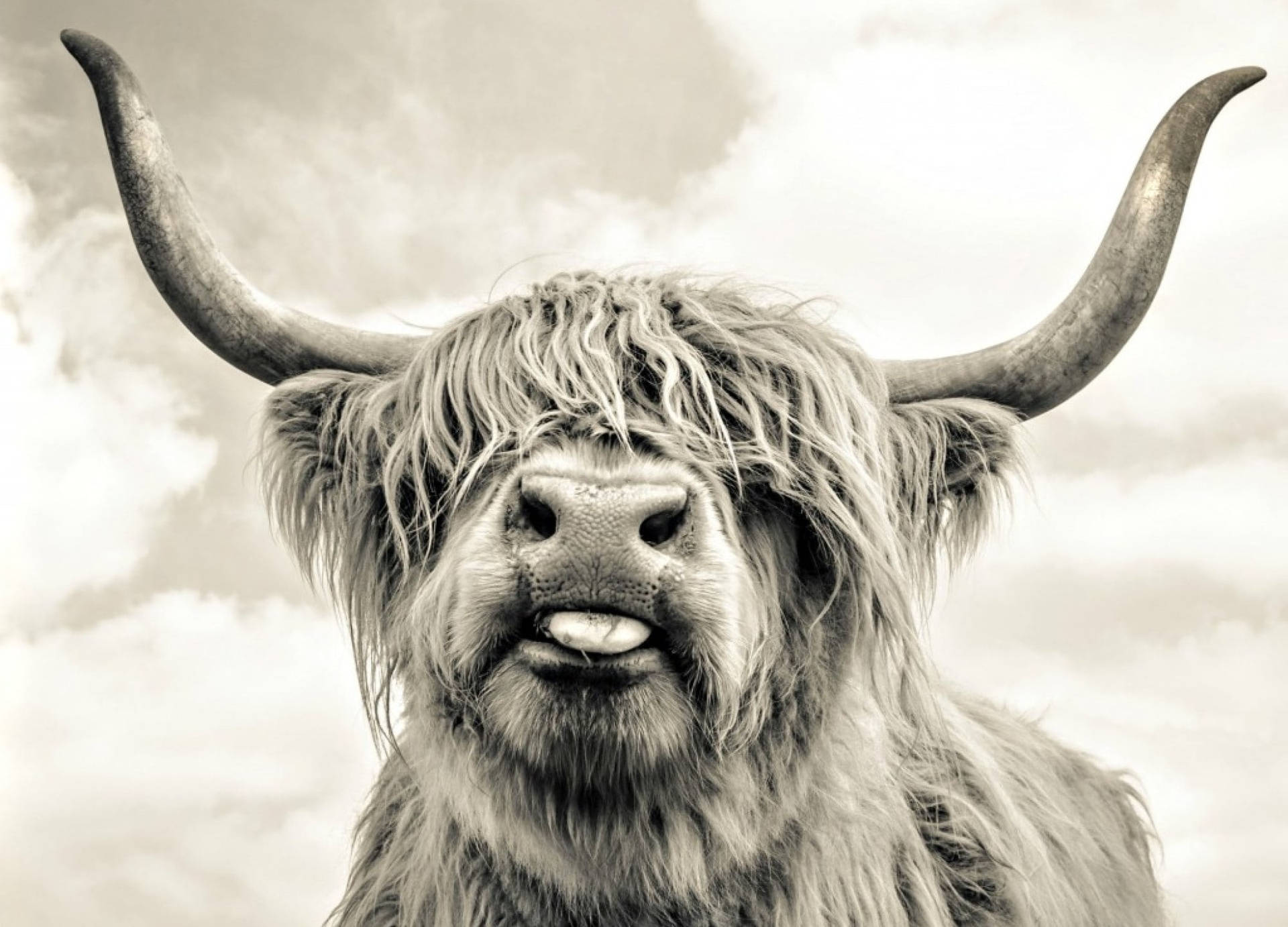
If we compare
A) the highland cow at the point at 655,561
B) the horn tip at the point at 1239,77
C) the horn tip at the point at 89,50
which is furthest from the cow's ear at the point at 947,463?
the horn tip at the point at 89,50

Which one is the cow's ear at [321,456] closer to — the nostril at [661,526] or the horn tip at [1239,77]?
the nostril at [661,526]

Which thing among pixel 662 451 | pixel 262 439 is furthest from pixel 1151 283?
pixel 262 439

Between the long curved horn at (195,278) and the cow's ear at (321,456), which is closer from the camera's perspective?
the cow's ear at (321,456)

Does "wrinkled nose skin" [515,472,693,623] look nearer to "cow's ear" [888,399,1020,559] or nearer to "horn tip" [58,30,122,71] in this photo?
"cow's ear" [888,399,1020,559]

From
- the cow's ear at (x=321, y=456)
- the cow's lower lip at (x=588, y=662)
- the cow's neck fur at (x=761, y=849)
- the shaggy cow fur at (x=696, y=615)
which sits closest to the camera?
the cow's lower lip at (x=588, y=662)

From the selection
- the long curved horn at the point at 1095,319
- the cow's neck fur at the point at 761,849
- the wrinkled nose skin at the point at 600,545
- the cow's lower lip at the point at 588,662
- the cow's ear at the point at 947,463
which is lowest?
the cow's neck fur at the point at 761,849

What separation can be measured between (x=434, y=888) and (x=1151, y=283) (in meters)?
2.53

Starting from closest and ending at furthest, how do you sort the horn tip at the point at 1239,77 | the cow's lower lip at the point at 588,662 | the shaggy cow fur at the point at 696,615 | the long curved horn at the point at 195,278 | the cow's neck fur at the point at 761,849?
the cow's lower lip at the point at 588,662
the shaggy cow fur at the point at 696,615
the cow's neck fur at the point at 761,849
the long curved horn at the point at 195,278
the horn tip at the point at 1239,77

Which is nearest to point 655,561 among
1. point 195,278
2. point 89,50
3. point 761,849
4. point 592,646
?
point 592,646

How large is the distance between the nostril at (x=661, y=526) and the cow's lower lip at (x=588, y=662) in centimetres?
22

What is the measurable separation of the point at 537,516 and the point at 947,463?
1414mm

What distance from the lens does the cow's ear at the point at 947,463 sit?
3.72 meters

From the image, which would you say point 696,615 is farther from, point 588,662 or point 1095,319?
point 1095,319

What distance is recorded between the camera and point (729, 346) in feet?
11.6
